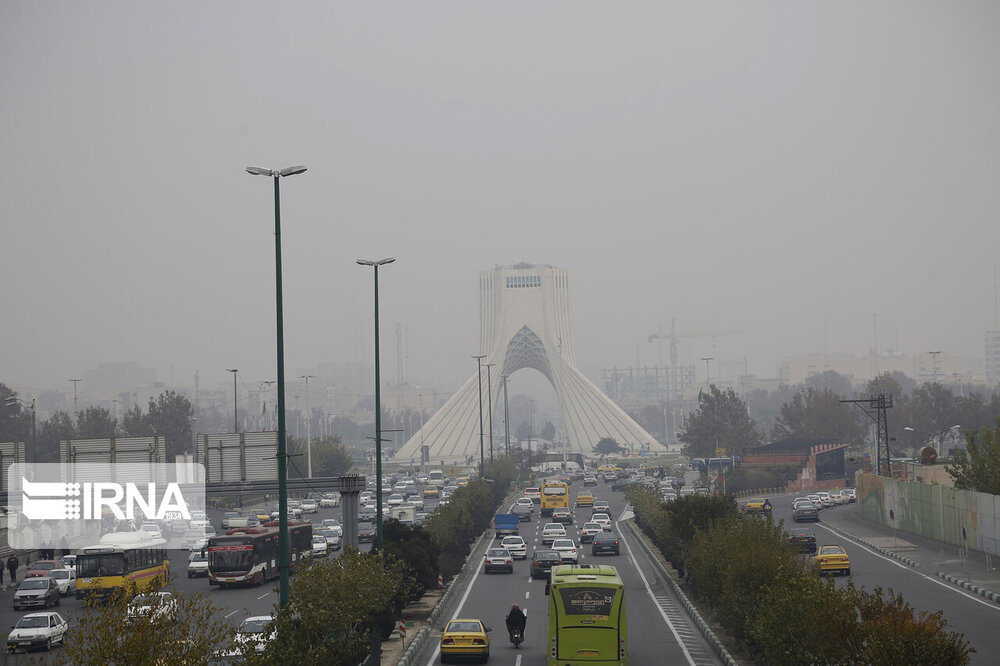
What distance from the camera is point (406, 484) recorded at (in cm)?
9625

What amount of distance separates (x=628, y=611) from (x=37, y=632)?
576 inches

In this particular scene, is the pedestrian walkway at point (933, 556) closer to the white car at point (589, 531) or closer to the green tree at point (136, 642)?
the white car at point (589, 531)

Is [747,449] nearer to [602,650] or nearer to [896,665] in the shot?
[602,650]

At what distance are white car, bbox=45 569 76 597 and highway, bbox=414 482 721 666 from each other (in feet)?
43.1

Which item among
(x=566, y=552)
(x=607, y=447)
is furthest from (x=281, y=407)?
(x=607, y=447)

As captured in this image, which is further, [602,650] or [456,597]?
[456,597]

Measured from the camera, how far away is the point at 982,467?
46.2 m

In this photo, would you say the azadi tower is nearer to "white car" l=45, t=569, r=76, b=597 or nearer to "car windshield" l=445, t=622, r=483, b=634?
"white car" l=45, t=569, r=76, b=597

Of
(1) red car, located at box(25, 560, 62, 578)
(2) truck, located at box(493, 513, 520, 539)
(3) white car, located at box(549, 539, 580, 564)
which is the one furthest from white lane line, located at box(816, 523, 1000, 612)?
(1) red car, located at box(25, 560, 62, 578)

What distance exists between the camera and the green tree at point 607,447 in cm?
14938

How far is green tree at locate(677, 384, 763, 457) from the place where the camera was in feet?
368

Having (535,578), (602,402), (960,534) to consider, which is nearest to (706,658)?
(535,578)

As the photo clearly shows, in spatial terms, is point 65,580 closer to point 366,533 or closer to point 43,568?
point 43,568

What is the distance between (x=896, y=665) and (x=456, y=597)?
23340mm
